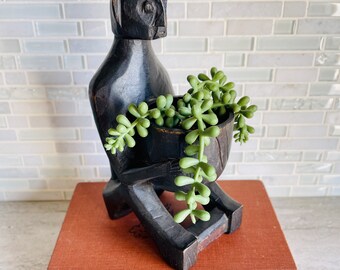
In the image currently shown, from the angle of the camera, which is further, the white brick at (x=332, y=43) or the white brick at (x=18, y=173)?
the white brick at (x=18, y=173)

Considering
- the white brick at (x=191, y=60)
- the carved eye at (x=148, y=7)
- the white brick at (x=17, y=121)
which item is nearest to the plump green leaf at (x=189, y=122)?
the carved eye at (x=148, y=7)

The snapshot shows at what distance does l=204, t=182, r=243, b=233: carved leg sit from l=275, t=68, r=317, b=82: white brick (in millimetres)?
475

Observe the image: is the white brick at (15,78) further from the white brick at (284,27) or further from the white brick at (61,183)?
the white brick at (284,27)

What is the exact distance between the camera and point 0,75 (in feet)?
3.50

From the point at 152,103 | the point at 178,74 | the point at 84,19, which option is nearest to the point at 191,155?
the point at 152,103

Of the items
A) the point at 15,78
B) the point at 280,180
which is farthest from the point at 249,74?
the point at 15,78

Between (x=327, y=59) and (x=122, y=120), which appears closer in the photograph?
(x=122, y=120)

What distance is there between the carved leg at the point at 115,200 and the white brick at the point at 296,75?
2.02 ft

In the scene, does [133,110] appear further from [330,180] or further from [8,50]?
[330,180]

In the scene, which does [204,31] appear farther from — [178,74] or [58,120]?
[58,120]

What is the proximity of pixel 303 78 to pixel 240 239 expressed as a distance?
0.58 metres

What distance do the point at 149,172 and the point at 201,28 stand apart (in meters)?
0.54

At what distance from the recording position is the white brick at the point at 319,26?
1030 mm

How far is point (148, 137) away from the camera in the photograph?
68cm
